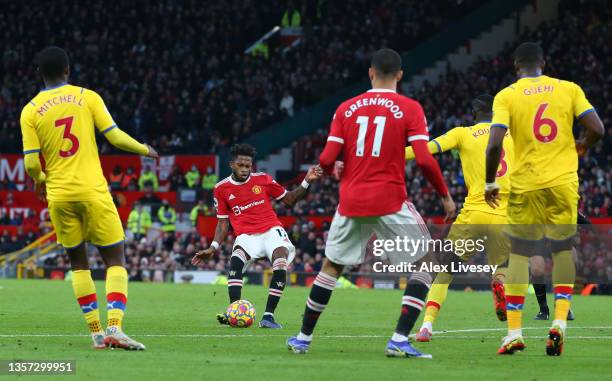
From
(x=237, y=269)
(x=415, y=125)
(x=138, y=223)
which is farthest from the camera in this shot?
(x=138, y=223)

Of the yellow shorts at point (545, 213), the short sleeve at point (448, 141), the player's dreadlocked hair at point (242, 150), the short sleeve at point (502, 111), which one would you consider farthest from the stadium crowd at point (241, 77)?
the short sleeve at point (502, 111)

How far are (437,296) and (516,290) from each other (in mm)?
2164

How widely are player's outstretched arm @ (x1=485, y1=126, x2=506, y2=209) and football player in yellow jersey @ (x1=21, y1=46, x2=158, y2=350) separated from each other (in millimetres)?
2858

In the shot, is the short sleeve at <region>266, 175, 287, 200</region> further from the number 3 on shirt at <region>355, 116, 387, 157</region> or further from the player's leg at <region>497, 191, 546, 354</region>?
the number 3 on shirt at <region>355, 116, 387, 157</region>

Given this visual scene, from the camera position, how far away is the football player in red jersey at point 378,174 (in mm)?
9891

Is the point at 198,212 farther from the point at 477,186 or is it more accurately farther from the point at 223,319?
the point at 477,186

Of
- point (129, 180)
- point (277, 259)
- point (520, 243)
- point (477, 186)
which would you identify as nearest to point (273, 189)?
point (277, 259)

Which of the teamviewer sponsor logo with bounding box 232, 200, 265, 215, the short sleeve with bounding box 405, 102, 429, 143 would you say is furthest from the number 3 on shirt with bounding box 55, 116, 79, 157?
the teamviewer sponsor logo with bounding box 232, 200, 265, 215

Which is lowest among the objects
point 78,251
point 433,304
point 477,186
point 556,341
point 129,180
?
point 556,341

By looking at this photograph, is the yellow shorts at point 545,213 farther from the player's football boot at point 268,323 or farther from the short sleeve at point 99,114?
the player's football boot at point 268,323

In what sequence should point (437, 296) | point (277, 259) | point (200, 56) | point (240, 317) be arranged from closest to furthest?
point (437, 296), point (240, 317), point (277, 259), point (200, 56)

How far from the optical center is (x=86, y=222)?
416 inches

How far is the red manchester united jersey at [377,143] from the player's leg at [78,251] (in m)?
2.40

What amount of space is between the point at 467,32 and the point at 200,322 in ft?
92.7
